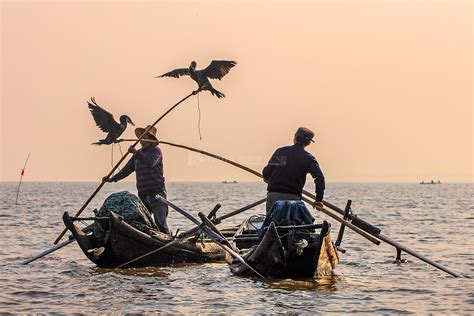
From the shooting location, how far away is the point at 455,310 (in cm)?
1259

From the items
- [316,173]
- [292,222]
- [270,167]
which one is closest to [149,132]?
[270,167]

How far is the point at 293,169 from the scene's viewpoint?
14492 mm

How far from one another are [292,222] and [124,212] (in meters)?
3.39

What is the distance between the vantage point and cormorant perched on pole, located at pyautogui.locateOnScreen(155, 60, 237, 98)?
17.1 meters

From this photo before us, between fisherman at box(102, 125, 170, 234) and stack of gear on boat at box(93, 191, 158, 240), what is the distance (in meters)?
0.92

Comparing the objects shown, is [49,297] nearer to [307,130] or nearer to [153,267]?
[153,267]

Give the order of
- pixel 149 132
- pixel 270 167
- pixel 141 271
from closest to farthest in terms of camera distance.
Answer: pixel 270 167 < pixel 141 271 < pixel 149 132

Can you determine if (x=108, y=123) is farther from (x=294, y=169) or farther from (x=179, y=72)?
(x=294, y=169)

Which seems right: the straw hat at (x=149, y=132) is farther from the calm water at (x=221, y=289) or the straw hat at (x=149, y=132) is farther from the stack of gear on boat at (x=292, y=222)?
the stack of gear on boat at (x=292, y=222)

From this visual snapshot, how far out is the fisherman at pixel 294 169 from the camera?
47.5 feet

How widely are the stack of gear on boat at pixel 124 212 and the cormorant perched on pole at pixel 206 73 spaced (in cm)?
268

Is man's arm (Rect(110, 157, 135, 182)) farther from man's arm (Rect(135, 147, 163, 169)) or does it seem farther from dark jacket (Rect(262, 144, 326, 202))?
dark jacket (Rect(262, 144, 326, 202))

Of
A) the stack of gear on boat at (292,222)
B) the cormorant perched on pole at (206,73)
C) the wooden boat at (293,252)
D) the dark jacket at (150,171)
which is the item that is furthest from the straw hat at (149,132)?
the stack of gear on boat at (292,222)

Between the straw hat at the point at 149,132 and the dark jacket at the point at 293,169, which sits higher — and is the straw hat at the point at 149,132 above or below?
above
